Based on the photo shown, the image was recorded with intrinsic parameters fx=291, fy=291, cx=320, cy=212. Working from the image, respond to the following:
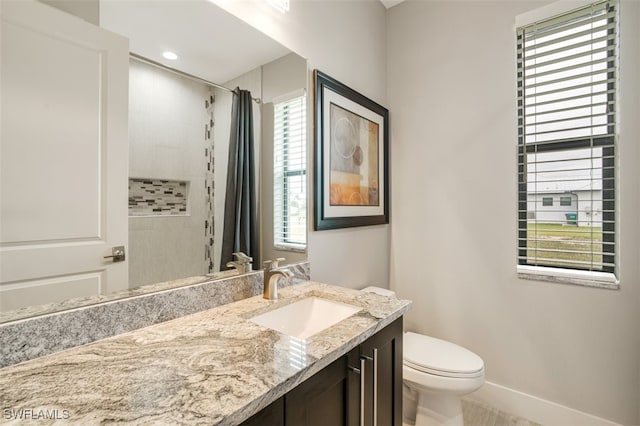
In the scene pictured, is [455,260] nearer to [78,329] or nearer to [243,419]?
[243,419]

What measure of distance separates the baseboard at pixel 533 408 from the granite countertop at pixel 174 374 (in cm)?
148

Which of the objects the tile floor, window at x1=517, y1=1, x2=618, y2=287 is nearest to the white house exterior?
window at x1=517, y1=1, x2=618, y2=287

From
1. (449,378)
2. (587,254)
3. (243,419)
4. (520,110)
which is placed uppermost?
(520,110)

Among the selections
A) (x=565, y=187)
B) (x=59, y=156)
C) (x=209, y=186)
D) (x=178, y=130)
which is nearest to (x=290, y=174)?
(x=209, y=186)

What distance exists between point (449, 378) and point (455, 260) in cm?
82

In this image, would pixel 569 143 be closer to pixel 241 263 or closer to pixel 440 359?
pixel 440 359

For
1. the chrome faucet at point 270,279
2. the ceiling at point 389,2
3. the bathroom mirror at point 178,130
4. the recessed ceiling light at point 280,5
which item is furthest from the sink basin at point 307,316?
the ceiling at point 389,2

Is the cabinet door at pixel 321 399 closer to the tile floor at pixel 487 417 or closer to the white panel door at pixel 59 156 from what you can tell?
the white panel door at pixel 59 156

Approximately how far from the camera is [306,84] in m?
1.55

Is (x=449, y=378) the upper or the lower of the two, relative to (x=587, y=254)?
lower

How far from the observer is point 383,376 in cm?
109

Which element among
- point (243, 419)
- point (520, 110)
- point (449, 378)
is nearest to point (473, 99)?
point (520, 110)

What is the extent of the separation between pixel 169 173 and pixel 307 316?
811mm

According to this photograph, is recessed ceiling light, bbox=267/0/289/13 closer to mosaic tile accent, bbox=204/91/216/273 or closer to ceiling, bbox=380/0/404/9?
mosaic tile accent, bbox=204/91/216/273
